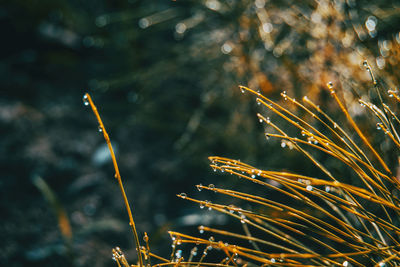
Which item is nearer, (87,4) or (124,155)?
(124,155)

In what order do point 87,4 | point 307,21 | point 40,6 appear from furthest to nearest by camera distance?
point 87,4, point 40,6, point 307,21

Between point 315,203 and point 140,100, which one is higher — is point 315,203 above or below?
below

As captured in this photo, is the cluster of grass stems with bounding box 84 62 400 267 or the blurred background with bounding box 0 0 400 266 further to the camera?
the blurred background with bounding box 0 0 400 266

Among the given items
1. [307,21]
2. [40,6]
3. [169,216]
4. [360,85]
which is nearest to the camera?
[360,85]

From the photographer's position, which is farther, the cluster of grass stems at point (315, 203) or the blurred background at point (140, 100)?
the blurred background at point (140, 100)

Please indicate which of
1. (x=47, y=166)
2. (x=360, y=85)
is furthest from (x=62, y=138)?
(x=360, y=85)

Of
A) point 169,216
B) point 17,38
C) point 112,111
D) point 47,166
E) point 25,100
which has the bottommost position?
point 169,216

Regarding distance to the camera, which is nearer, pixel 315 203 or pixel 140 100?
pixel 315 203

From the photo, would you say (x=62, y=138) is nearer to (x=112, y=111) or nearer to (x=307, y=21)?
(x=112, y=111)
